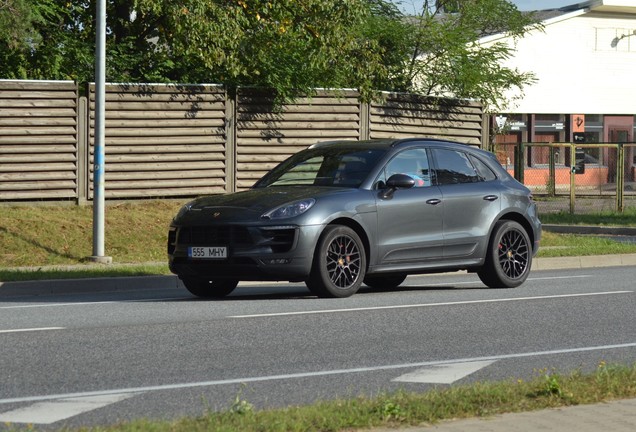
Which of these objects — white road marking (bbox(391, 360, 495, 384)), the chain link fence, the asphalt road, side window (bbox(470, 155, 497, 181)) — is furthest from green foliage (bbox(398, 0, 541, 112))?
white road marking (bbox(391, 360, 495, 384))

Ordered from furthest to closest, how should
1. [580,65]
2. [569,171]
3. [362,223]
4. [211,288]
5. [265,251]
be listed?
1. [580,65]
2. [569,171]
3. [211,288]
4. [362,223]
5. [265,251]

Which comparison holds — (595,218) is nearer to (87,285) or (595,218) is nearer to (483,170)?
(483,170)

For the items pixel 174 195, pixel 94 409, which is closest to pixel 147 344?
pixel 94 409

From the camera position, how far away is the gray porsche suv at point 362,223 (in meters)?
12.9

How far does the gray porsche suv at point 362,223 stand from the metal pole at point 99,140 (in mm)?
3689

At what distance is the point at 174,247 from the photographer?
1351 cm

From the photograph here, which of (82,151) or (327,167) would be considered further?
(82,151)

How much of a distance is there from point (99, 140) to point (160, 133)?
397 cm

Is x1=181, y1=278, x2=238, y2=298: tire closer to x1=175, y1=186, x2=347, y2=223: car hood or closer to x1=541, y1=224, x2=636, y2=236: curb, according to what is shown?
x1=175, y1=186, x2=347, y2=223: car hood

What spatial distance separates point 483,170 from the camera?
1523cm

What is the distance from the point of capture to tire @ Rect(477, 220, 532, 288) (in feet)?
48.5

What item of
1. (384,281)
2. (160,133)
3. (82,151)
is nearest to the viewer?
(384,281)

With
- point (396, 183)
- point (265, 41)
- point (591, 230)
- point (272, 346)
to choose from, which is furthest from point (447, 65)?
point (272, 346)

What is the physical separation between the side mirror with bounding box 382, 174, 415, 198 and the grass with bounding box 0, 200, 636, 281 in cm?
378
